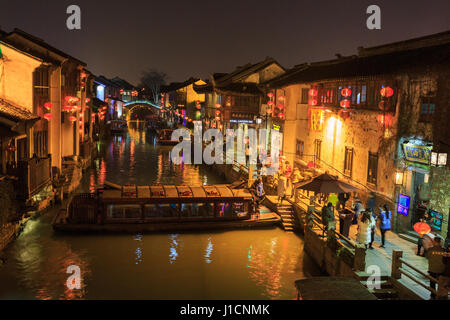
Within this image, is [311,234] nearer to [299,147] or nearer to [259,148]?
[299,147]

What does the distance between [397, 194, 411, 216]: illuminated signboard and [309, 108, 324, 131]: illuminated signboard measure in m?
10.6

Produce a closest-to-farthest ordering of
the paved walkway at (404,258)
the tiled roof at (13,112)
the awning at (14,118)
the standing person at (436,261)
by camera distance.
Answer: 1. the standing person at (436,261)
2. the paved walkway at (404,258)
3. the awning at (14,118)
4. the tiled roof at (13,112)

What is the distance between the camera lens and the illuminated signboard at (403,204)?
1925 centimetres

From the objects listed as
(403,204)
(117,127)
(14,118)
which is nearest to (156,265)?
(14,118)

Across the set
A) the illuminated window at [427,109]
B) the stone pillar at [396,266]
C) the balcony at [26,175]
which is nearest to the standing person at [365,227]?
the stone pillar at [396,266]

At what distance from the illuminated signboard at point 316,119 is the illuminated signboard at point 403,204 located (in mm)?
10646

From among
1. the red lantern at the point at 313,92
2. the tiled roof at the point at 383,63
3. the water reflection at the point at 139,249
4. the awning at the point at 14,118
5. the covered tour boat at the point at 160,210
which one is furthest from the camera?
the red lantern at the point at 313,92

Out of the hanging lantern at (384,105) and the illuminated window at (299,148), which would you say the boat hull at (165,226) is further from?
the illuminated window at (299,148)

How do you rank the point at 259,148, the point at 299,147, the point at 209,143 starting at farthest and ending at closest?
the point at 209,143 < the point at 259,148 < the point at 299,147

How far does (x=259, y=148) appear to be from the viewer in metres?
42.3

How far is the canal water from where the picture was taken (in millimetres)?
17078

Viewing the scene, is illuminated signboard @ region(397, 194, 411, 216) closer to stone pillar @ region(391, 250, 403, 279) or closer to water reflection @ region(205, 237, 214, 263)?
stone pillar @ region(391, 250, 403, 279)
